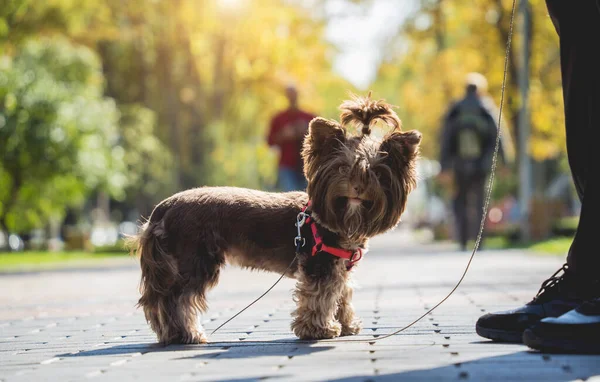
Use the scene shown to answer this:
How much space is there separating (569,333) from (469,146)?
13.6m

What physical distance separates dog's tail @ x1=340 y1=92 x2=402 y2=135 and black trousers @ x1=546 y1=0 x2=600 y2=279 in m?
0.97

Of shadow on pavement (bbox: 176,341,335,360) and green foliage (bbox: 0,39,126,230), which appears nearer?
shadow on pavement (bbox: 176,341,335,360)

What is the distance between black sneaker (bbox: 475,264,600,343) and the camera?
5258mm

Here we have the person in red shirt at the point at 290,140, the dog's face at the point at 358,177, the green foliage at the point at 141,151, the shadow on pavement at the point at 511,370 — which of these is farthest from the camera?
the green foliage at the point at 141,151

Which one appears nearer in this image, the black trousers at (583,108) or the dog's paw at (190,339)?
the black trousers at (583,108)

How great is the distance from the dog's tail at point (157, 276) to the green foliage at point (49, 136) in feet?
86.5

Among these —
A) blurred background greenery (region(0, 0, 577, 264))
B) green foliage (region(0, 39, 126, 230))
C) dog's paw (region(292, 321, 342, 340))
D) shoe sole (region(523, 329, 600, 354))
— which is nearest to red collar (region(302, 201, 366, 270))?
dog's paw (region(292, 321, 342, 340))

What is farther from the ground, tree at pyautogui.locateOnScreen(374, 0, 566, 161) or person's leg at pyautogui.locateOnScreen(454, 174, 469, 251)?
tree at pyautogui.locateOnScreen(374, 0, 566, 161)

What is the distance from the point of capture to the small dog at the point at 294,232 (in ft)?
18.5

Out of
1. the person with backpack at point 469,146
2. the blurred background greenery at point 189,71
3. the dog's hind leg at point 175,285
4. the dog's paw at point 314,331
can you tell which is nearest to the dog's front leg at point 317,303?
the dog's paw at point 314,331

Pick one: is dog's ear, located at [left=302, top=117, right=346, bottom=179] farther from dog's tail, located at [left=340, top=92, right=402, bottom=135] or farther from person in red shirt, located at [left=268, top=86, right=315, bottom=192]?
person in red shirt, located at [left=268, top=86, right=315, bottom=192]

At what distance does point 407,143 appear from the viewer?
5613 mm

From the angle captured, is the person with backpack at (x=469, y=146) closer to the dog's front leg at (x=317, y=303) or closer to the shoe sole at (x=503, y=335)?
the dog's front leg at (x=317, y=303)

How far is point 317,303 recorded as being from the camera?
5.94m
